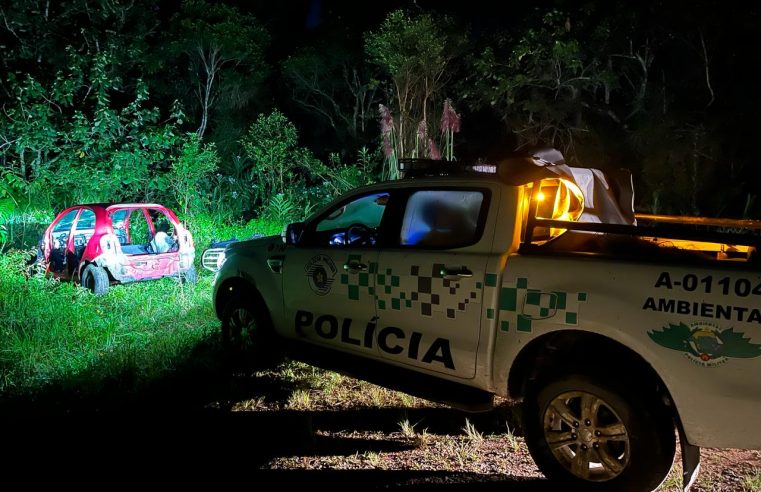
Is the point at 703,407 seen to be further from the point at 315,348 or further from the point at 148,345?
the point at 148,345

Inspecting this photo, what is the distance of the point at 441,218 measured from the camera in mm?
4301

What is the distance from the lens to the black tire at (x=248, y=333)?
5312mm

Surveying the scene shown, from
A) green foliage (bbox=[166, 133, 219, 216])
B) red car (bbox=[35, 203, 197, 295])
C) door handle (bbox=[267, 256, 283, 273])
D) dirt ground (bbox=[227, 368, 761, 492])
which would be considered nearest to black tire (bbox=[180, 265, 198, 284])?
red car (bbox=[35, 203, 197, 295])

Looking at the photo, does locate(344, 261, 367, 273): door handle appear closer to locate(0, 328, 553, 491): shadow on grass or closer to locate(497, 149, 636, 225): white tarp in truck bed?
locate(0, 328, 553, 491): shadow on grass

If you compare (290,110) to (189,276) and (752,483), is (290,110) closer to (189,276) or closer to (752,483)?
(189,276)

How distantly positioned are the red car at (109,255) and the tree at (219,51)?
9592 mm

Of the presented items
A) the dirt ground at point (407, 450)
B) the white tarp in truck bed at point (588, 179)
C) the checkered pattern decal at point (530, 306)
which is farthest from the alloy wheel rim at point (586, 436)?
the white tarp in truck bed at point (588, 179)

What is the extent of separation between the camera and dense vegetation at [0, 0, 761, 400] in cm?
1110

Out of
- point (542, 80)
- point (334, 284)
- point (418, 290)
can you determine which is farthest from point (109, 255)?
point (542, 80)

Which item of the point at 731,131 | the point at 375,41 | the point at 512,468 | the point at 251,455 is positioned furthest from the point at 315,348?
the point at 731,131

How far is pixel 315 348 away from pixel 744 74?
16.6m

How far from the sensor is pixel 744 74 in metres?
17.0

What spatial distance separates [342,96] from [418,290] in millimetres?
21354

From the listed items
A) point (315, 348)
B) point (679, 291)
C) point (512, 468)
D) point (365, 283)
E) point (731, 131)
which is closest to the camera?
point (679, 291)
